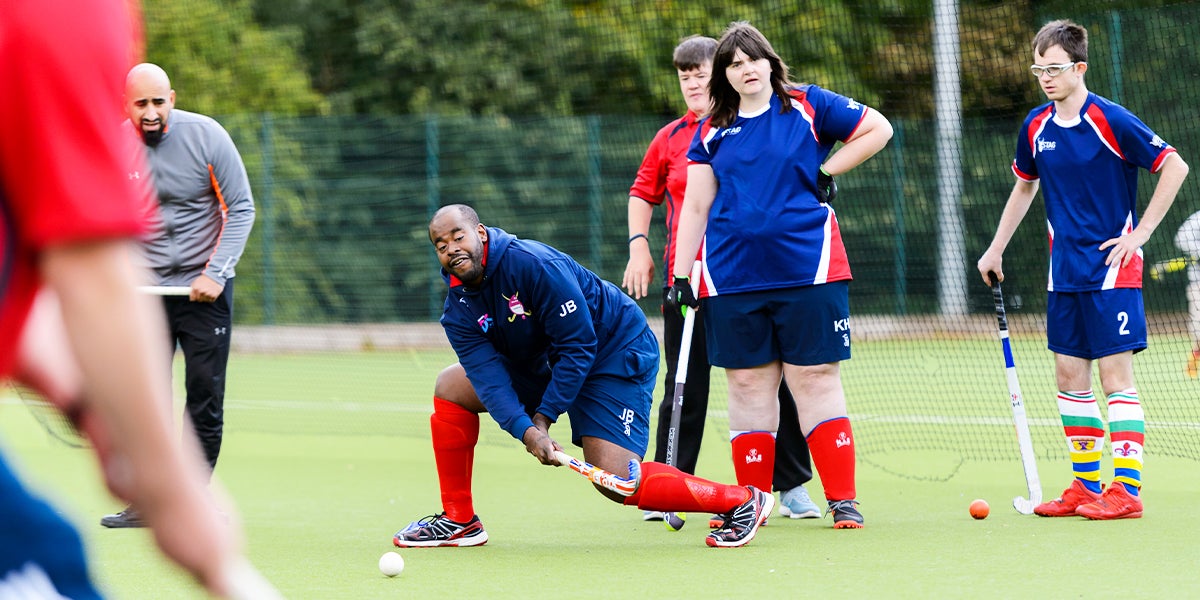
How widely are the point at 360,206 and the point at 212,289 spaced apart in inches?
376

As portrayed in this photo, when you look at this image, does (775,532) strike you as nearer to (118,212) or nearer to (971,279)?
(118,212)

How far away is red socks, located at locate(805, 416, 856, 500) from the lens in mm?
5059

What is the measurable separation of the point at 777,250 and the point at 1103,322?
124 centimetres

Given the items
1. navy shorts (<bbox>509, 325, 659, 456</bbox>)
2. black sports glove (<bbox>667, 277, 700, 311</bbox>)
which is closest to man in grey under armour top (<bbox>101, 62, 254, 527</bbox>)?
navy shorts (<bbox>509, 325, 659, 456</bbox>)

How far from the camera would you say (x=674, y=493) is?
469cm

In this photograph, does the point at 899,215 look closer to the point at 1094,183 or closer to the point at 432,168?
the point at 432,168

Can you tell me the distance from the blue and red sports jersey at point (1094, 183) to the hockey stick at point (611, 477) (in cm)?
182

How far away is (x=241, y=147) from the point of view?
14977mm

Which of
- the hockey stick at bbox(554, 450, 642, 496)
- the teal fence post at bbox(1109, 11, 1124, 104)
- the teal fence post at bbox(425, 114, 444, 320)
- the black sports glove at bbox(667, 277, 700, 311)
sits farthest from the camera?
the teal fence post at bbox(425, 114, 444, 320)

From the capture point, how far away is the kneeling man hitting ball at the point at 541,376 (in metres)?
4.69

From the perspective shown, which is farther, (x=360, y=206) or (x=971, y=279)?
(x=360, y=206)

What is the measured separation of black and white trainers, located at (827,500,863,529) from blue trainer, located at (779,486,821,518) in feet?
1.55

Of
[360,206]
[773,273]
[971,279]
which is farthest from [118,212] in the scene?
[360,206]

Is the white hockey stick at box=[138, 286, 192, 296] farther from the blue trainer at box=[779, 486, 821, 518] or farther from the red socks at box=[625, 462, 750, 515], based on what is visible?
the blue trainer at box=[779, 486, 821, 518]
